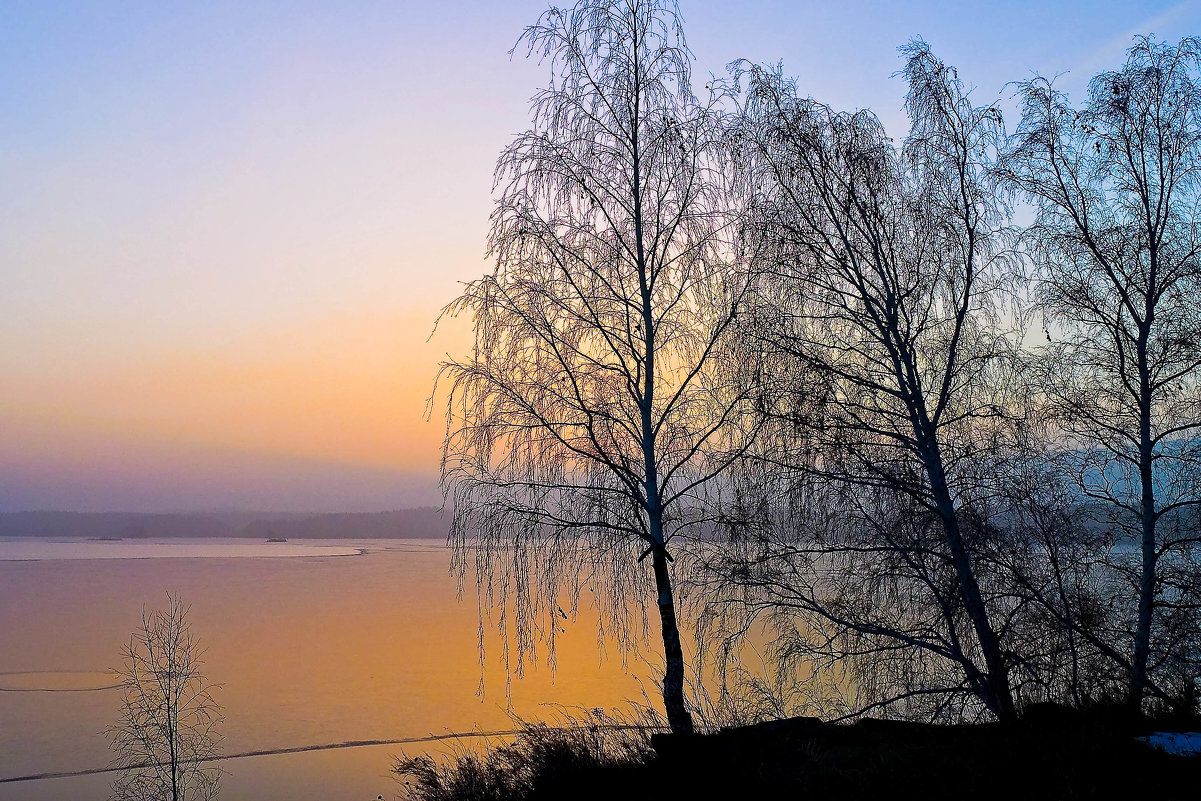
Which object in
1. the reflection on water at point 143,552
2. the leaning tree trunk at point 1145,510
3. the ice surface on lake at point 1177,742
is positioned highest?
the leaning tree trunk at point 1145,510

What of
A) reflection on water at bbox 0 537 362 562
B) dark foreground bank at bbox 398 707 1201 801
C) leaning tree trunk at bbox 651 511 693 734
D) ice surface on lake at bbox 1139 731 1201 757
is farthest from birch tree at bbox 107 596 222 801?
reflection on water at bbox 0 537 362 562

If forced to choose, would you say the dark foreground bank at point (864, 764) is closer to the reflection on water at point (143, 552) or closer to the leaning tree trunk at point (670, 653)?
the leaning tree trunk at point (670, 653)

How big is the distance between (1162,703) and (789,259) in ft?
24.4

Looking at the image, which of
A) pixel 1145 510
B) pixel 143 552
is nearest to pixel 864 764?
pixel 1145 510

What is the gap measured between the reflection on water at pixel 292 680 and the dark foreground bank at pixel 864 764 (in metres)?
11.3

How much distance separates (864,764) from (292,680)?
29.5 m

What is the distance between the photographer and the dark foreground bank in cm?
696

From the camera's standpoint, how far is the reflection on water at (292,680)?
869 inches

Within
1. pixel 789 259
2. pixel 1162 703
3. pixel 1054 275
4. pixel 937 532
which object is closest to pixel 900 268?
pixel 789 259

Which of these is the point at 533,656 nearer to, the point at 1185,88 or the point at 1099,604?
the point at 1099,604

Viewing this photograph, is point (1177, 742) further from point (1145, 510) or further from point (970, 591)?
point (1145, 510)

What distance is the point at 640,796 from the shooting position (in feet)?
27.9

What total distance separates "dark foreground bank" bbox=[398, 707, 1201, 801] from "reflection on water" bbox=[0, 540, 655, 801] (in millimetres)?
11327

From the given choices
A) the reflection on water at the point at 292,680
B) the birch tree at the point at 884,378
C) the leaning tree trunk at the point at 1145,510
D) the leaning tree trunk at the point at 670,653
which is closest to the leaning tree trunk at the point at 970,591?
the birch tree at the point at 884,378
